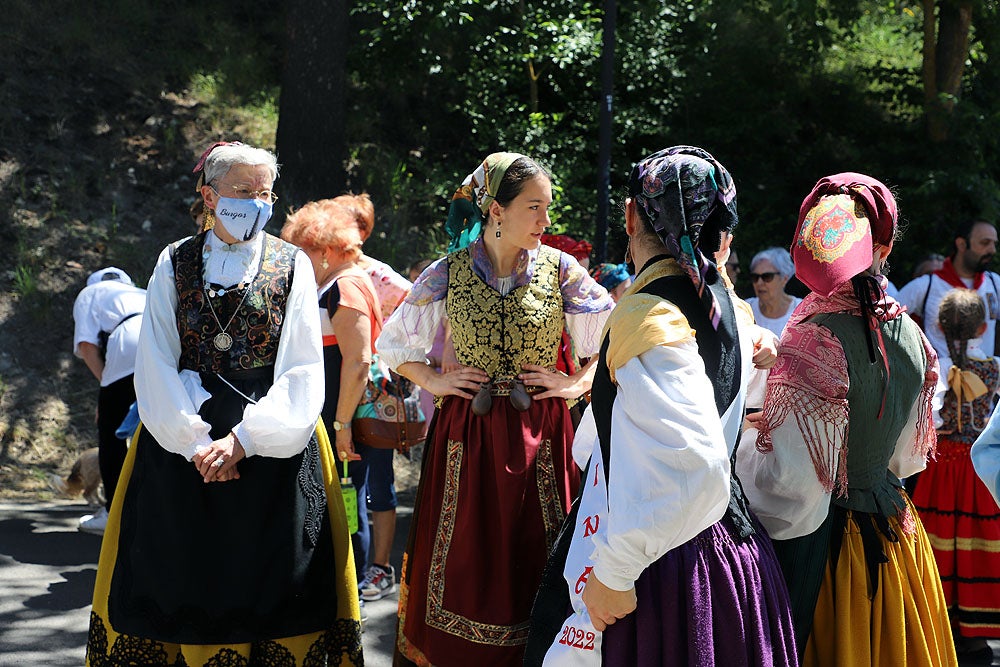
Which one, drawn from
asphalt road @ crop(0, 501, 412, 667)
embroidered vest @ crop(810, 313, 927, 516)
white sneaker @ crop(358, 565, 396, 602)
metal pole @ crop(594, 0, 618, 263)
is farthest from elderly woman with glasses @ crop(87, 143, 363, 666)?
metal pole @ crop(594, 0, 618, 263)

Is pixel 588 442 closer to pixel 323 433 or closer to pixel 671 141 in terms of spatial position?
pixel 323 433

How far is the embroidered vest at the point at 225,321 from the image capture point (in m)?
3.26

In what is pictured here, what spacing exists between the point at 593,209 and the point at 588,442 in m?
7.27

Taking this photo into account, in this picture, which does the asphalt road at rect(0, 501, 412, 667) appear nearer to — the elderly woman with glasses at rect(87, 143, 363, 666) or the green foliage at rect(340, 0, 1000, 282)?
the elderly woman with glasses at rect(87, 143, 363, 666)

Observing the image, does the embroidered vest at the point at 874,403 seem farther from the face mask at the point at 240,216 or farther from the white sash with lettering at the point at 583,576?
the face mask at the point at 240,216

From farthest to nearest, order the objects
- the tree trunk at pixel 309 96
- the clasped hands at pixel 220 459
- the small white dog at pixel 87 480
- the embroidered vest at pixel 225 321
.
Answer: the tree trunk at pixel 309 96
the small white dog at pixel 87 480
the embroidered vest at pixel 225 321
the clasped hands at pixel 220 459

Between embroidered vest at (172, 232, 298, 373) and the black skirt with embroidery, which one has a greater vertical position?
embroidered vest at (172, 232, 298, 373)

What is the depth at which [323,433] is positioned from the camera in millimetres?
3559

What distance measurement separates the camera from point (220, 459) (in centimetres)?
315

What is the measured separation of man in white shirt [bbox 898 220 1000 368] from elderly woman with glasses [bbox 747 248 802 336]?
0.69 metres

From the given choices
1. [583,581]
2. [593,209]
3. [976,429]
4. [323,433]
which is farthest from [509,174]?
[593,209]

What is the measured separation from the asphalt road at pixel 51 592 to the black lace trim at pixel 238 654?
85 centimetres

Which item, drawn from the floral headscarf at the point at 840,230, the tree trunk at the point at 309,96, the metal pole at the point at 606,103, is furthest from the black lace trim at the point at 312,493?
the tree trunk at the point at 309,96

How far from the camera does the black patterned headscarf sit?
7.64ft
